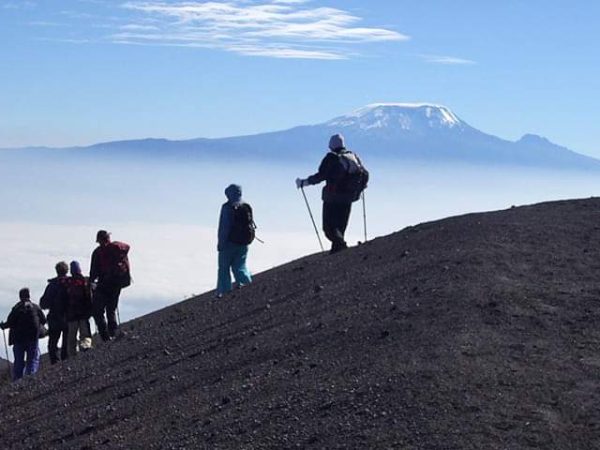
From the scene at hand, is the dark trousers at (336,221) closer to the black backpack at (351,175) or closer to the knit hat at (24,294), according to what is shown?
the black backpack at (351,175)

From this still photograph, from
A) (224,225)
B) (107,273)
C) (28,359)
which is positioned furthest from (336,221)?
(28,359)

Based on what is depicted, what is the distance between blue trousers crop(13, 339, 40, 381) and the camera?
19.9 metres

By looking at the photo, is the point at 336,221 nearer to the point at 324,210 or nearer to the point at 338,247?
the point at 324,210

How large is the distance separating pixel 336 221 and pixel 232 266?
173 cm

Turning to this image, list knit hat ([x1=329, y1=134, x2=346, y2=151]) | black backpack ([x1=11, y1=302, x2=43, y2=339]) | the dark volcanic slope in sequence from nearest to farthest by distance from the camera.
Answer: the dark volcanic slope, black backpack ([x1=11, y1=302, x2=43, y2=339]), knit hat ([x1=329, y1=134, x2=346, y2=151])

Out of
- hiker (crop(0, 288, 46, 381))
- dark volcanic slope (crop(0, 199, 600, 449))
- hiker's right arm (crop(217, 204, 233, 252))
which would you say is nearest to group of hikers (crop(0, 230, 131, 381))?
hiker (crop(0, 288, 46, 381))

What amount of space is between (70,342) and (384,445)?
10.6 meters

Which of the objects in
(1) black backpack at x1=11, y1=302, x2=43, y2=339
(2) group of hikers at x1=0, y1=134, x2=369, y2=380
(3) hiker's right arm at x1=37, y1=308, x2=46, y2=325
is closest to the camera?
(2) group of hikers at x1=0, y1=134, x2=369, y2=380

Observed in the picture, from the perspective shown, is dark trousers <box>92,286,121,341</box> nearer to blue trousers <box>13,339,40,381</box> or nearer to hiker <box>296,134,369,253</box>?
blue trousers <box>13,339,40,381</box>

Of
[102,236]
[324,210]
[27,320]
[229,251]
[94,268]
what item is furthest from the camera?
[324,210]

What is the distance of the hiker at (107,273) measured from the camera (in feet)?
62.8

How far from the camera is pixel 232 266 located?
2014cm

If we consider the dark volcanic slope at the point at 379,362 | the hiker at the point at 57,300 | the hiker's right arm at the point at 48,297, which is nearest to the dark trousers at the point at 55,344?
the hiker at the point at 57,300

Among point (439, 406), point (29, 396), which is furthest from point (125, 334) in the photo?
point (439, 406)
